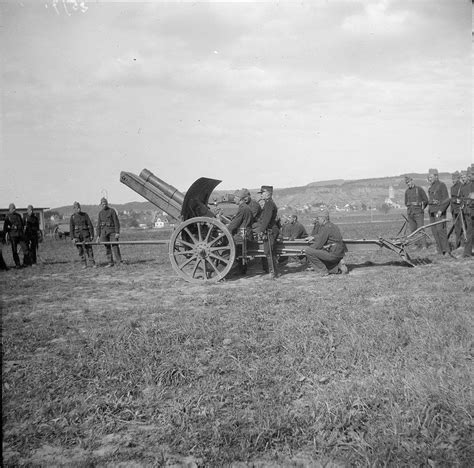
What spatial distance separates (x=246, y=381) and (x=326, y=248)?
16.9 feet

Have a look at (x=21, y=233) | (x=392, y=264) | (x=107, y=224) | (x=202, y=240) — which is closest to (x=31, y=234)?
(x=21, y=233)

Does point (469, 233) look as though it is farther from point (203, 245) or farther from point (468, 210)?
point (203, 245)

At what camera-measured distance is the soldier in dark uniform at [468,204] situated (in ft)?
30.9

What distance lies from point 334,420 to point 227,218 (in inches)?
252

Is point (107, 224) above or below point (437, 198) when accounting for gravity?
above

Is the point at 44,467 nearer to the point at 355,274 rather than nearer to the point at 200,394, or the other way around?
the point at 200,394

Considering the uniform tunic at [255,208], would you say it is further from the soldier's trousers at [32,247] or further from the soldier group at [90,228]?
the soldier's trousers at [32,247]

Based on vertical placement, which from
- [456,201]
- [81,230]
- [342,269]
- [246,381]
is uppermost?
[81,230]

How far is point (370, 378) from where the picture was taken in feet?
11.1

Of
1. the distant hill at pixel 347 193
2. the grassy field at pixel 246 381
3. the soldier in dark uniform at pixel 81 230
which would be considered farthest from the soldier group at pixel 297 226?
the distant hill at pixel 347 193

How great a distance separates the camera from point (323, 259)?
8289mm

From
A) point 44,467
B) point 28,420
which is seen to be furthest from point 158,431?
point 28,420

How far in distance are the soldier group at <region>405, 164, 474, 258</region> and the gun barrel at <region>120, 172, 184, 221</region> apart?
5158 millimetres

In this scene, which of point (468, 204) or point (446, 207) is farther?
point (446, 207)
